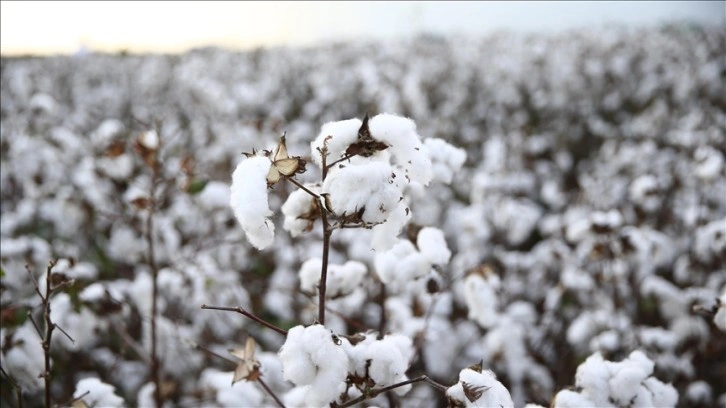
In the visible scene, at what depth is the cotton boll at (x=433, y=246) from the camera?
4.83ft

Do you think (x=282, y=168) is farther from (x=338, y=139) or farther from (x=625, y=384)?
(x=625, y=384)

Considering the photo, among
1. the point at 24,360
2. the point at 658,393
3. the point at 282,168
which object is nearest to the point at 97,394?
the point at 24,360

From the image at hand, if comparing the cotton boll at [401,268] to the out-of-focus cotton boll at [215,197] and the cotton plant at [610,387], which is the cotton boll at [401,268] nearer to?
the cotton plant at [610,387]

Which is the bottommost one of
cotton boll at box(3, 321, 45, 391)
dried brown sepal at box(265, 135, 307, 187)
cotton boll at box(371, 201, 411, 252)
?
cotton boll at box(3, 321, 45, 391)

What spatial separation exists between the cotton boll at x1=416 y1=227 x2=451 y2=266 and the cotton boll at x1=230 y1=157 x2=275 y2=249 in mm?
578

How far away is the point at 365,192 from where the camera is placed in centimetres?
94

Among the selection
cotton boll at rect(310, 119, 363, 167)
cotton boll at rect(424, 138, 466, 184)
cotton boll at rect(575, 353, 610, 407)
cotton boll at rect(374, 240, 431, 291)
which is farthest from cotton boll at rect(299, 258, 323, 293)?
cotton boll at rect(575, 353, 610, 407)

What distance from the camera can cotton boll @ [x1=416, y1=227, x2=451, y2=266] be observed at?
4.83 feet

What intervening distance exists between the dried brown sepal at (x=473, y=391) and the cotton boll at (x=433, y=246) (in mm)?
504

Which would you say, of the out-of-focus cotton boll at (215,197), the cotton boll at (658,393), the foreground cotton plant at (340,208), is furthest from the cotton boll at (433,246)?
the out-of-focus cotton boll at (215,197)

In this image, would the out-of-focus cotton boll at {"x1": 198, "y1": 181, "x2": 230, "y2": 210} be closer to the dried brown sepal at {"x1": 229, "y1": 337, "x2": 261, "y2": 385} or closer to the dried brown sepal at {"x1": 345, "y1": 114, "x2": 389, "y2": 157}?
the dried brown sepal at {"x1": 229, "y1": 337, "x2": 261, "y2": 385}

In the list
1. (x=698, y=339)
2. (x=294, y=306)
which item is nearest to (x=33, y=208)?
(x=294, y=306)

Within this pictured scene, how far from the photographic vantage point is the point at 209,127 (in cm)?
711

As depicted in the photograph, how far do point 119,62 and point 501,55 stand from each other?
677cm
